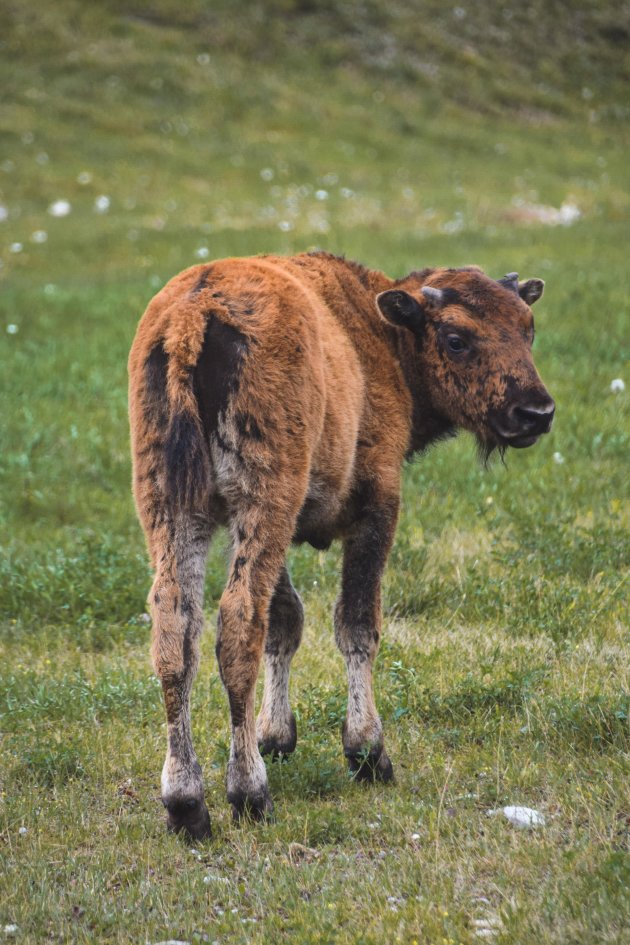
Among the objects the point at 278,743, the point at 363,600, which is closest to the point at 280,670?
the point at 278,743

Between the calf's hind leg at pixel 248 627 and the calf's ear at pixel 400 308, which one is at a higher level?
the calf's ear at pixel 400 308

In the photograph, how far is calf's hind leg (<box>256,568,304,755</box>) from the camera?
5.29 m

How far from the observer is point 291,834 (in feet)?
14.5

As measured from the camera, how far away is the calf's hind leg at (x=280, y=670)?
5.29m

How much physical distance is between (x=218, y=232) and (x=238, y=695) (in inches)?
704

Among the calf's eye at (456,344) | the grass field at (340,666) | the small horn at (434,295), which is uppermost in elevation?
the small horn at (434,295)

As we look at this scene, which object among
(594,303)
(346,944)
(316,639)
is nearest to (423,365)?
(316,639)

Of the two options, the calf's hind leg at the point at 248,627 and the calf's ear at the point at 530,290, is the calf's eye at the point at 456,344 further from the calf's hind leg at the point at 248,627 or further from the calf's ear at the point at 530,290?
the calf's hind leg at the point at 248,627

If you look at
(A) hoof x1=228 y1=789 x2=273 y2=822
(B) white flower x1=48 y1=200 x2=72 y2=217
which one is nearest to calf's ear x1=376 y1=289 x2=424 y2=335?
(A) hoof x1=228 y1=789 x2=273 y2=822

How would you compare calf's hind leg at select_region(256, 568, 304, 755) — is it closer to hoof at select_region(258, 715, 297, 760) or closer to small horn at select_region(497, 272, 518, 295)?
hoof at select_region(258, 715, 297, 760)

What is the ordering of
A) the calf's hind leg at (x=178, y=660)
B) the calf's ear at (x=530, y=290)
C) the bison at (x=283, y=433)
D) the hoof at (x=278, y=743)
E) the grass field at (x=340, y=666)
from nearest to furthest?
the grass field at (x=340, y=666) < the calf's hind leg at (x=178, y=660) < the bison at (x=283, y=433) < the hoof at (x=278, y=743) < the calf's ear at (x=530, y=290)

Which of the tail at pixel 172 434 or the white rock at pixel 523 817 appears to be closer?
the white rock at pixel 523 817

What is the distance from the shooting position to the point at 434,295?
5641 mm

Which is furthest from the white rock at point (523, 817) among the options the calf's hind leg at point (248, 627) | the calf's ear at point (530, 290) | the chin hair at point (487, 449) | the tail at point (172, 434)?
the calf's ear at point (530, 290)
